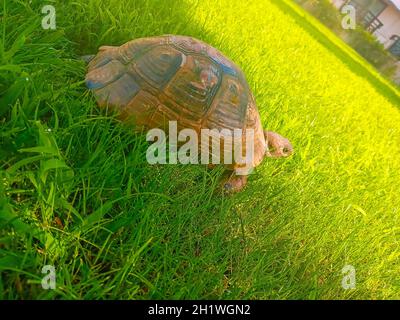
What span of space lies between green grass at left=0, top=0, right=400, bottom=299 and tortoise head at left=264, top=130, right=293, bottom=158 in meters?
0.07

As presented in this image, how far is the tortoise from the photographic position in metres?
1.75

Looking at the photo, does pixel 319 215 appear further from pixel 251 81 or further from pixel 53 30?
pixel 53 30

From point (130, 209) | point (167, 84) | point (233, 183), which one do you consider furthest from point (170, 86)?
point (130, 209)

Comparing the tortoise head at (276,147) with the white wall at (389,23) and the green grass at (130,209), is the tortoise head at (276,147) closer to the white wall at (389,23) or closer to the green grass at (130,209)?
the green grass at (130,209)

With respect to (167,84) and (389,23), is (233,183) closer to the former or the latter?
(167,84)

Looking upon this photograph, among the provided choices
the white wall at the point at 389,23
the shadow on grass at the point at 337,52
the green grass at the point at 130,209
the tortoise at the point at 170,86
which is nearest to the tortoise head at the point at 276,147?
the green grass at the point at 130,209

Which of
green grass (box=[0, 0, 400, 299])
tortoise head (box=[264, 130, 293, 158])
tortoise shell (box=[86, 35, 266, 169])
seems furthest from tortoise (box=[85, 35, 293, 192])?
tortoise head (box=[264, 130, 293, 158])

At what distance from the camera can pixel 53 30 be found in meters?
1.80

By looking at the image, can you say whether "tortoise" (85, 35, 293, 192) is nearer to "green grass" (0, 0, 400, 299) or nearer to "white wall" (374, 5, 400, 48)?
"green grass" (0, 0, 400, 299)

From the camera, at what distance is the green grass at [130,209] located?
1.03 meters

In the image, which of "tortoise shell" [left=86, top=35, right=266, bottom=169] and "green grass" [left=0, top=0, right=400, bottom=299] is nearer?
"green grass" [left=0, top=0, right=400, bottom=299]

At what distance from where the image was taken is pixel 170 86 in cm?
180

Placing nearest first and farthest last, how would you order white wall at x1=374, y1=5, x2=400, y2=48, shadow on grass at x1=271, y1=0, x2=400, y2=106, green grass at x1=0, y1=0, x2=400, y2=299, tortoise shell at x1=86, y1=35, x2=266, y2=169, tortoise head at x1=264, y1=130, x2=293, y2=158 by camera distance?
green grass at x1=0, y1=0, x2=400, y2=299, tortoise shell at x1=86, y1=35, x2=266, y2=169, tortoise head at x1=264, y1=130, x2=293, y2=158, shadow on grass at x1=271, y1=0, x2=400, y2=106, white wall at x1=374, y1=5, x2=400, y2=48
